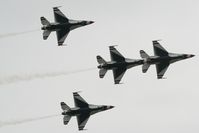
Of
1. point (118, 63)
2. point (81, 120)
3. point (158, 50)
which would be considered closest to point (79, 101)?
point (81, 120)

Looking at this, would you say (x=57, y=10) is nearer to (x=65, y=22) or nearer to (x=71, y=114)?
(x=65, y=22)

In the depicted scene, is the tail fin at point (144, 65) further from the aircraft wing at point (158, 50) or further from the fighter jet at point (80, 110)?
the fighter jet at point (80, 110)

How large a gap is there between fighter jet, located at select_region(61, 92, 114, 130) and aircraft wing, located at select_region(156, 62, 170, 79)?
10.6m

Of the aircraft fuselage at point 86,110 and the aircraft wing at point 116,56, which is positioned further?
the aircraft wing at point 116,56

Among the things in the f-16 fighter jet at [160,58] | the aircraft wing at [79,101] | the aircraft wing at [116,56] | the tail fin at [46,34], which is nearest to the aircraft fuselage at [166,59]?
the f-16 fighter jet at [160,58]

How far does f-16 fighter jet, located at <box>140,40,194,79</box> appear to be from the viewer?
145375mm

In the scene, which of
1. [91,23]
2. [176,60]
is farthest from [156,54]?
[91,23]

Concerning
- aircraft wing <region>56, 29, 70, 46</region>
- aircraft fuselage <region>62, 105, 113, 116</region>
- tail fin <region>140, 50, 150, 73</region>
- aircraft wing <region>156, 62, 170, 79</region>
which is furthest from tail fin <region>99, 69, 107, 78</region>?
aircraft wing <region>156, 62, 170, 79</region>

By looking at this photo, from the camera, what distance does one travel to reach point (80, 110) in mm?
146250

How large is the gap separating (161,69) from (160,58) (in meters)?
2.31

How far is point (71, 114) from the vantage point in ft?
472

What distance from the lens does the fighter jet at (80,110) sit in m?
144

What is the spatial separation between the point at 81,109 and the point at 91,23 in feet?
50.3

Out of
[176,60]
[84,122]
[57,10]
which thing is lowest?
[84,122]
